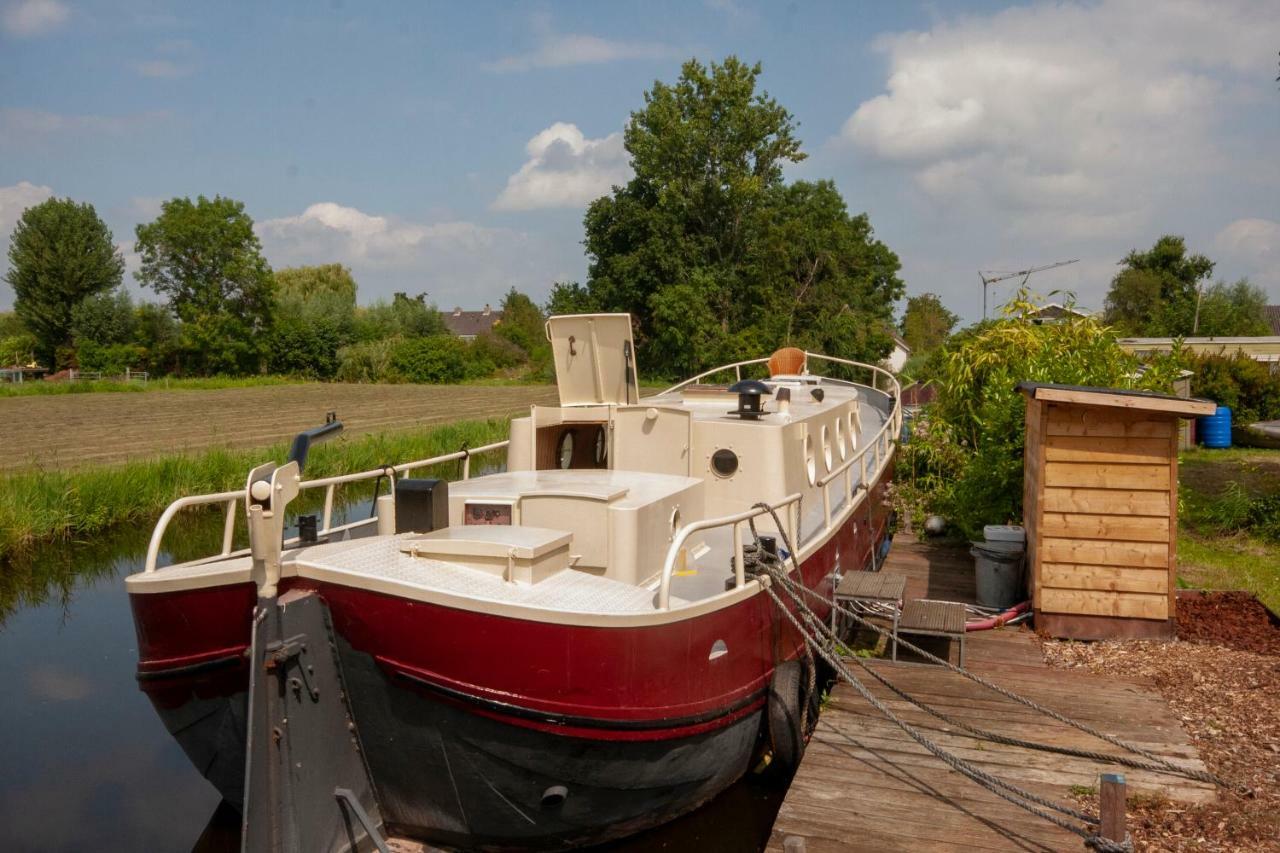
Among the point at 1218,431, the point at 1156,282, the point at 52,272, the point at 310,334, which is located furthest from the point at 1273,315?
the point at 52,272

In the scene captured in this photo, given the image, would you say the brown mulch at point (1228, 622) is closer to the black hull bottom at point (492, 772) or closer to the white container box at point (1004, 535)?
the white container box at point (1004, 535)

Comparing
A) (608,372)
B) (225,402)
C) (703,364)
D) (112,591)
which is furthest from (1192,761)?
(225,402)

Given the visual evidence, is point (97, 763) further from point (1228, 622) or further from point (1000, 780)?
point (1228, 622)

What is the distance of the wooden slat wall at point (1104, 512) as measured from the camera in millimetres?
8555

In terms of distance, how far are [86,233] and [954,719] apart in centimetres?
8116

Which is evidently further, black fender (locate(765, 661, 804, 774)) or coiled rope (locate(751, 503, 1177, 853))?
black fender (locate(765, 661, 804, 774))

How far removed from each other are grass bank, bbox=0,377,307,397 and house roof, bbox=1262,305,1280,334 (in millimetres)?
69401

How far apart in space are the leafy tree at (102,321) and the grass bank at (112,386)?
13997mm

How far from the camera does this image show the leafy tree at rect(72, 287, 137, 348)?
225 ft

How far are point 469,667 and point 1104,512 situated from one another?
6.10 metres

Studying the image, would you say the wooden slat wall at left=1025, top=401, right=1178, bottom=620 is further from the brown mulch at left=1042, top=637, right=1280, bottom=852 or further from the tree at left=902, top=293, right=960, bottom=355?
the tree at left=902, top=293, right=960, bottom=355

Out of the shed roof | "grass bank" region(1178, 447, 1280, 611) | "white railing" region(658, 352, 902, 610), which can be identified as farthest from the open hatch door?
Answer: "grass bank" region(1178, 447, 1280, 611)

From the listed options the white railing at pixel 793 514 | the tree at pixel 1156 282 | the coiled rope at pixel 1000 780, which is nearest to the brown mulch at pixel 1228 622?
the coiled rope at pixel 1000 780

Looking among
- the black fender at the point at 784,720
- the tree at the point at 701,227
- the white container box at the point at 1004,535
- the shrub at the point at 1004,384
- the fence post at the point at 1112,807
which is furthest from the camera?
the tree at the point at 701,227
